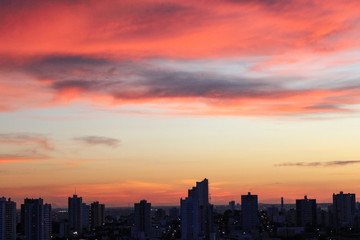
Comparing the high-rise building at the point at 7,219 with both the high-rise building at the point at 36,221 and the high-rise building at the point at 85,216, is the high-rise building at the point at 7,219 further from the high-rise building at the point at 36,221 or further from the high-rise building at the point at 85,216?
the high-rise building at the point at 85,216

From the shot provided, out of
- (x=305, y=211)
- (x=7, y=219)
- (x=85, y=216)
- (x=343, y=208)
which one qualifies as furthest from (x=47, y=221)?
(x=343, y=208)

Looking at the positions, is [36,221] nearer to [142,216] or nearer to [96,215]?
[142,216]

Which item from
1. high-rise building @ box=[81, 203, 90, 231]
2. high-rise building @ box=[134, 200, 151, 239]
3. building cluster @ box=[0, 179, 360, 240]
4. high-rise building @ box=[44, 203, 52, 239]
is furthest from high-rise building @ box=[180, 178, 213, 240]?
high-rise building @ box=[81, 203, 90, 231]

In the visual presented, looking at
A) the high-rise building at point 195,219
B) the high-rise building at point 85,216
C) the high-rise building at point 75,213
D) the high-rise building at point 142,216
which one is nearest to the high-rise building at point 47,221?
the high-rise building at point 195,219

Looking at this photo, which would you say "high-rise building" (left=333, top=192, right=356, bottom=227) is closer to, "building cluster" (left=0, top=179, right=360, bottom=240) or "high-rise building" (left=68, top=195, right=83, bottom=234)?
"building cluster" (left=0, top=179, right=360, bottom=240)

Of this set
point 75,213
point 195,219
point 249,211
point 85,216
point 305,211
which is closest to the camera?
point 195,219

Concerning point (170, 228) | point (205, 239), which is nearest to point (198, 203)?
point (205, 239)
